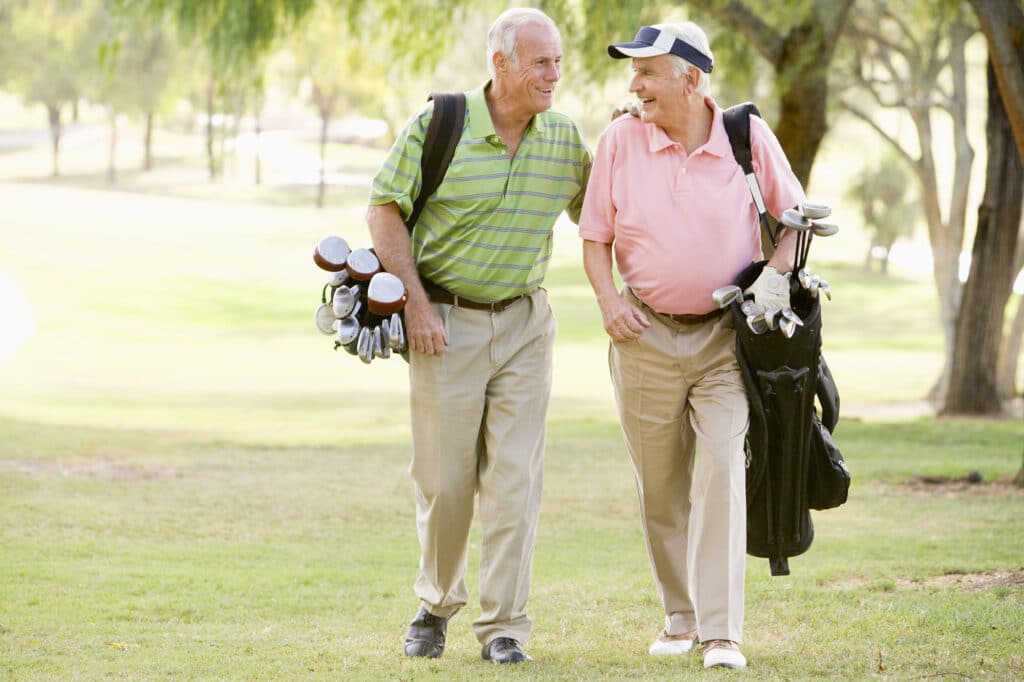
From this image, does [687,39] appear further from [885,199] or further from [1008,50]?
[885,199]

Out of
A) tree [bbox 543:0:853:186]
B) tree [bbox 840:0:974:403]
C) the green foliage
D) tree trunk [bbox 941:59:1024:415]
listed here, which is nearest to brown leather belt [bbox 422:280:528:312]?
tree [bbox 543:0:853:186]

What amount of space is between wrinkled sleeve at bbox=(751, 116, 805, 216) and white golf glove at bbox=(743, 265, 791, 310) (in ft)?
0.97

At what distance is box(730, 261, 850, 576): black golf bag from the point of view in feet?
16.5

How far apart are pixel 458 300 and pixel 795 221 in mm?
1256

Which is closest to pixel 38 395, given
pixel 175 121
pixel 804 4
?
pixel 804 4

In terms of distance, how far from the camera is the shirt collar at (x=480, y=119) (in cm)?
536

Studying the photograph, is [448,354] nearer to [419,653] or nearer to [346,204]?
[419,653]

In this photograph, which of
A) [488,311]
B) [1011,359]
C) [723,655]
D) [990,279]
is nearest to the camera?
[723,655]

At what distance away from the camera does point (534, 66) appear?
17.4ft

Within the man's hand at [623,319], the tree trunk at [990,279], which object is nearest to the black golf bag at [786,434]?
the man's hand at [623,319]

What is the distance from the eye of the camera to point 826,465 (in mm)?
5188

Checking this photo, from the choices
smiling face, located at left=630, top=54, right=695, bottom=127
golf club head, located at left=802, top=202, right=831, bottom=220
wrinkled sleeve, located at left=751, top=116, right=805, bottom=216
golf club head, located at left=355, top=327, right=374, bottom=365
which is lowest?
golf club head, located at left=355, top=327, right=374, bottom=365

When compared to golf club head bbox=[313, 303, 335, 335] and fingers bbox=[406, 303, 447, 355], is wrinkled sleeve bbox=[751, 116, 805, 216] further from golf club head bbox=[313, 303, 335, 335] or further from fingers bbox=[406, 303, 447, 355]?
golf club head bbox=[313, 303, 335, 335]

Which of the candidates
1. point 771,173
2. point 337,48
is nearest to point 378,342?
point 771,173
